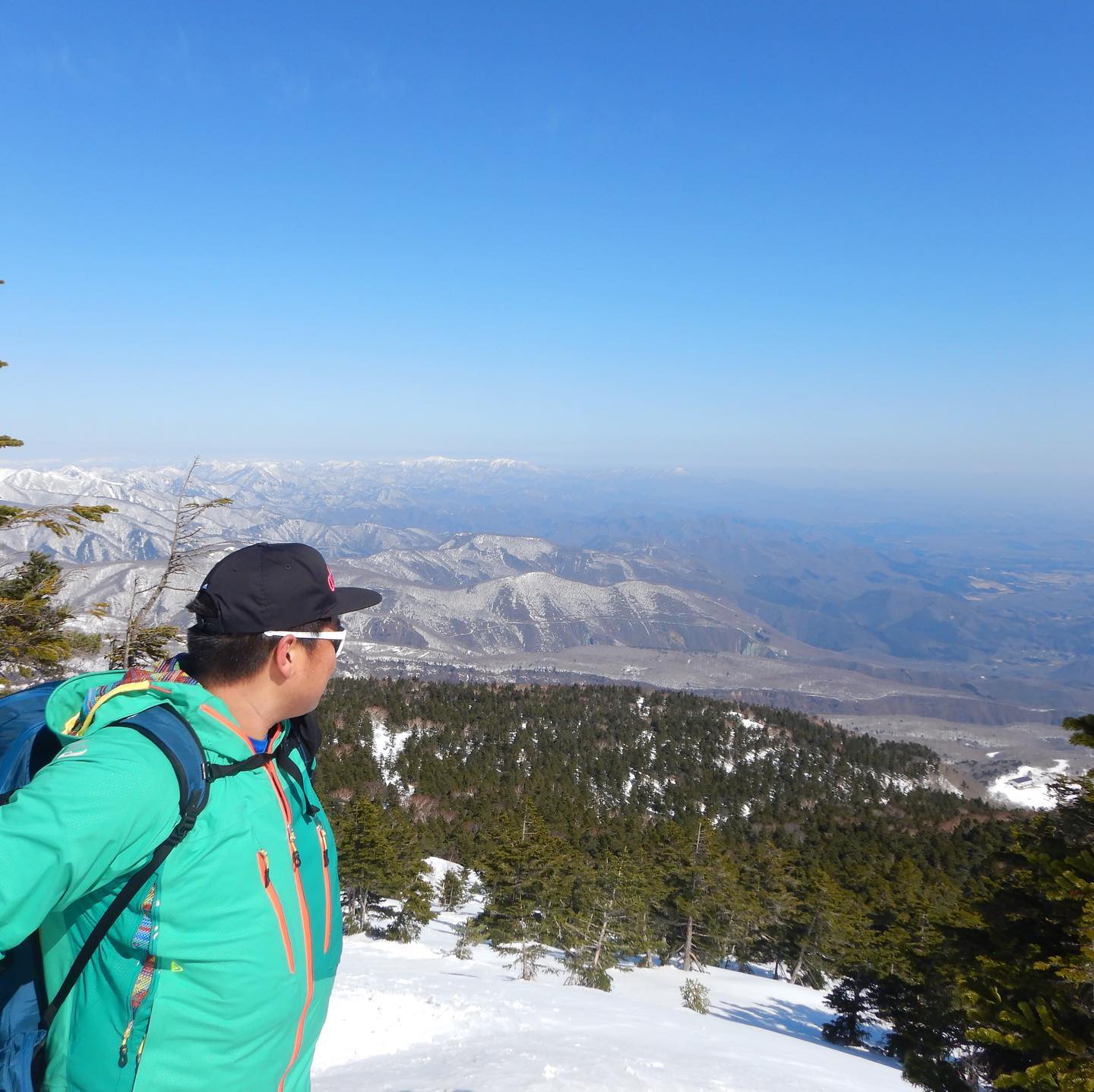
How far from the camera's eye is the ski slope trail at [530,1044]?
9461 millimetres

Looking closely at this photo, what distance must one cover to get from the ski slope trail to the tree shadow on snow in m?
3.90

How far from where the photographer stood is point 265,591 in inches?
94.4

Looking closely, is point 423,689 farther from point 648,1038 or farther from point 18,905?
point 18,905

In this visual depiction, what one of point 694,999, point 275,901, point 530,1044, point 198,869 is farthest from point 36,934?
point 694,999

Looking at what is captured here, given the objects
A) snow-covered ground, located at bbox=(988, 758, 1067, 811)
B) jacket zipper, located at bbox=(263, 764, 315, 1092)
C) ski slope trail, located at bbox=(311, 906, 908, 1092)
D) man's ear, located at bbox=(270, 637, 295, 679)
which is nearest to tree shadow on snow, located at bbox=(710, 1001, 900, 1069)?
ski slope trail, located at bbox=(311, 906, 908, 1092)

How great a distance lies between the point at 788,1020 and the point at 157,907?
31.3m

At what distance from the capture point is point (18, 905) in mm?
1389

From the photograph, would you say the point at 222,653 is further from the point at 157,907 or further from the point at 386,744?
the point at 386,744

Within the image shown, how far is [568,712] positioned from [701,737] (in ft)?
67.3

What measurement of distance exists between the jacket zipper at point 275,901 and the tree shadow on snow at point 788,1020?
24567mm

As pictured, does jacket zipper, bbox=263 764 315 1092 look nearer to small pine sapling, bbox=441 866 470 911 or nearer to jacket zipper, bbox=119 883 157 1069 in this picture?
jacket zipper, bbox=119 883 157 1069

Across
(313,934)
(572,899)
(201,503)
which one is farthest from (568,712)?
(313,934)

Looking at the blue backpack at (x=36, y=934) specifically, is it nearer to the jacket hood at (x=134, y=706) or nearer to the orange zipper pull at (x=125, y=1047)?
the jacket hood at (x=134, y=706)

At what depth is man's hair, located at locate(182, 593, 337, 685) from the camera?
7.74 feet
